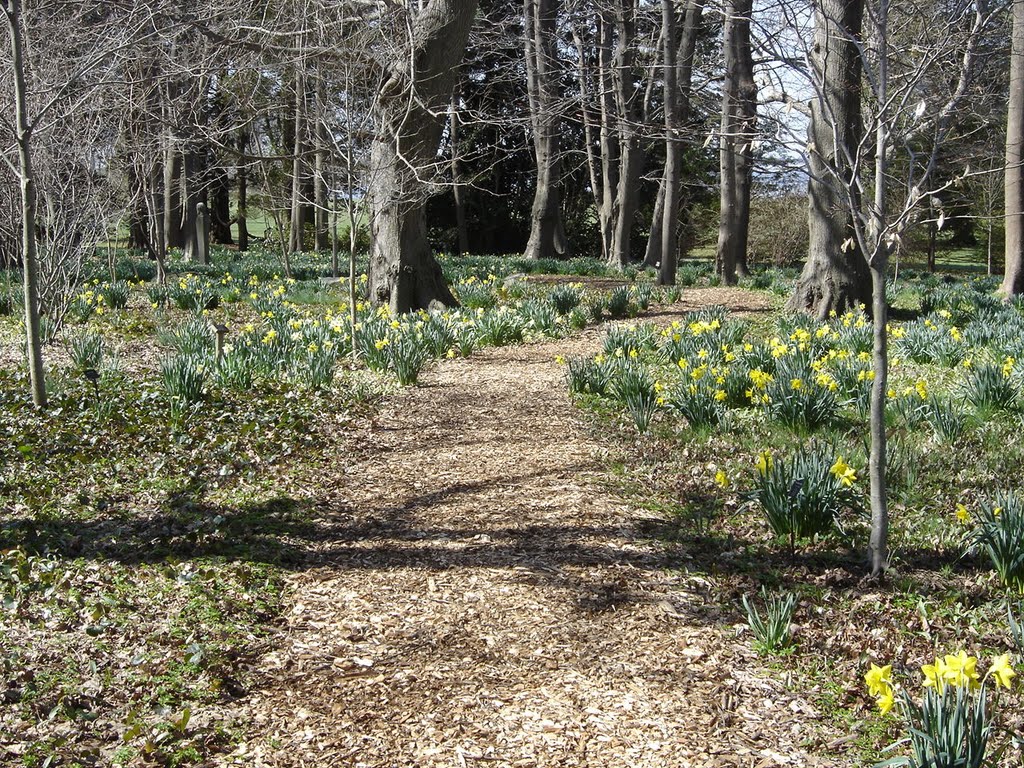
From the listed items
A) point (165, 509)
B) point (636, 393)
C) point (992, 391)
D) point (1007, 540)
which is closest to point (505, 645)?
point (1007, 540)

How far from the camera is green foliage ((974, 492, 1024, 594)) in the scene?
3285mm

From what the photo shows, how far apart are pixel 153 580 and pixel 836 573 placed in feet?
9.37

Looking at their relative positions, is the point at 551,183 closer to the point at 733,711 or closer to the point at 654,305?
the point at 654,305

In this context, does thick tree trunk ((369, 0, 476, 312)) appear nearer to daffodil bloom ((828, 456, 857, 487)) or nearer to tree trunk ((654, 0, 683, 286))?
tree trunk ((654, 0, 683, 286))

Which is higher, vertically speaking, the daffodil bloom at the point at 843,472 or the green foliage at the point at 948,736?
the daffodil bloom at the point at 843,472

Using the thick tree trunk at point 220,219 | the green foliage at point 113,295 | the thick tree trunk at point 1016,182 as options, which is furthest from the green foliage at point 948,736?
the thick tree trunk at point 220,219

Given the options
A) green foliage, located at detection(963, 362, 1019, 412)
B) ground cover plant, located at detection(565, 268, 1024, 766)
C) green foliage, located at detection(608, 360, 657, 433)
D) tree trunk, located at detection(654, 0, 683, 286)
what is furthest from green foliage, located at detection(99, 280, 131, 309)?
green foliage, located at detection(963, 362, 1019, 412)

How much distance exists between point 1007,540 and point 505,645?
192 centimetres

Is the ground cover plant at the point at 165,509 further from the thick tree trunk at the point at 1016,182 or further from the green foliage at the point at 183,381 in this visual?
the thick tree trunk at the point at 1016,182

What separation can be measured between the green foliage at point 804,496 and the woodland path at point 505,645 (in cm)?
46

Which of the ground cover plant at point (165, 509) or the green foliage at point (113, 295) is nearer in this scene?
the ground cover plant at point (165, 509)

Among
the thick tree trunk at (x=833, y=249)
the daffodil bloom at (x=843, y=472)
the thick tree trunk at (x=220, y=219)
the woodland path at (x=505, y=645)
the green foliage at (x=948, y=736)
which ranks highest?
the thick tree trunk at (x=220, y=219)

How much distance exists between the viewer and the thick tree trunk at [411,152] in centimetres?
957

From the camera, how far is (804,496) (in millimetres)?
3775
